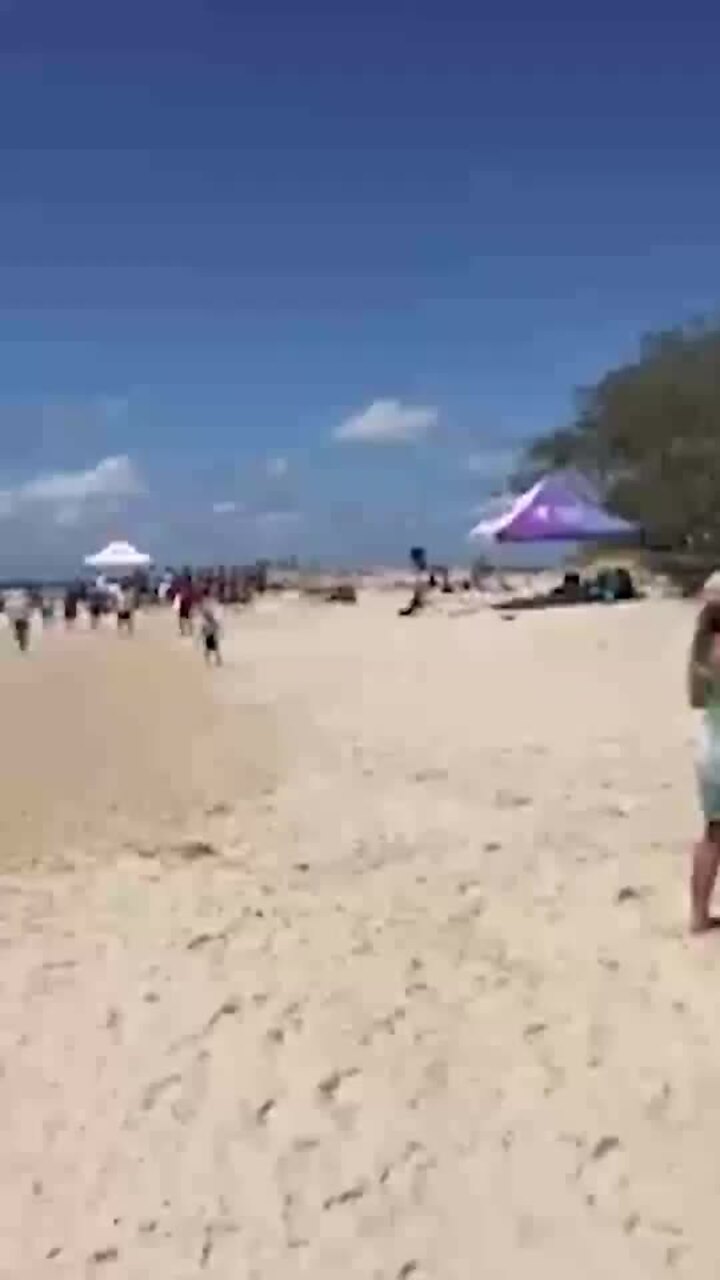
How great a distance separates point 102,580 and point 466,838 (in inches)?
2820

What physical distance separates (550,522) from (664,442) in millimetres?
12626

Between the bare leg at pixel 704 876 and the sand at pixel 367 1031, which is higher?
the bare leg at pixel 704 876

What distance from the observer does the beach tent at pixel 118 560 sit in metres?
67.4

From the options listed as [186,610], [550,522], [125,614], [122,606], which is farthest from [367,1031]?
[122,606]

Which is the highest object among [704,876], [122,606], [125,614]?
[704,876]

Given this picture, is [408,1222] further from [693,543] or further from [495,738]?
[693,543]

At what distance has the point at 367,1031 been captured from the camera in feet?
19.5

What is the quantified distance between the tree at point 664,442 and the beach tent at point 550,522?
9.13m

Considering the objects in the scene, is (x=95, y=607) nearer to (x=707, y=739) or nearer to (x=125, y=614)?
(x=125, y=614)

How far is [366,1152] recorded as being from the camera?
199 inches

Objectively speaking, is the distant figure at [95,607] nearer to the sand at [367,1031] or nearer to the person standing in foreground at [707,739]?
the sand at [367,1031]

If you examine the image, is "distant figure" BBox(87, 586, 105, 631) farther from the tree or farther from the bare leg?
the bare leg

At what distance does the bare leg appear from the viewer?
6980mm

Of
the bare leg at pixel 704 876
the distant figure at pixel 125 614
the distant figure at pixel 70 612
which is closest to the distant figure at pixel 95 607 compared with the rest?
the distant figure at pixel 70 612
